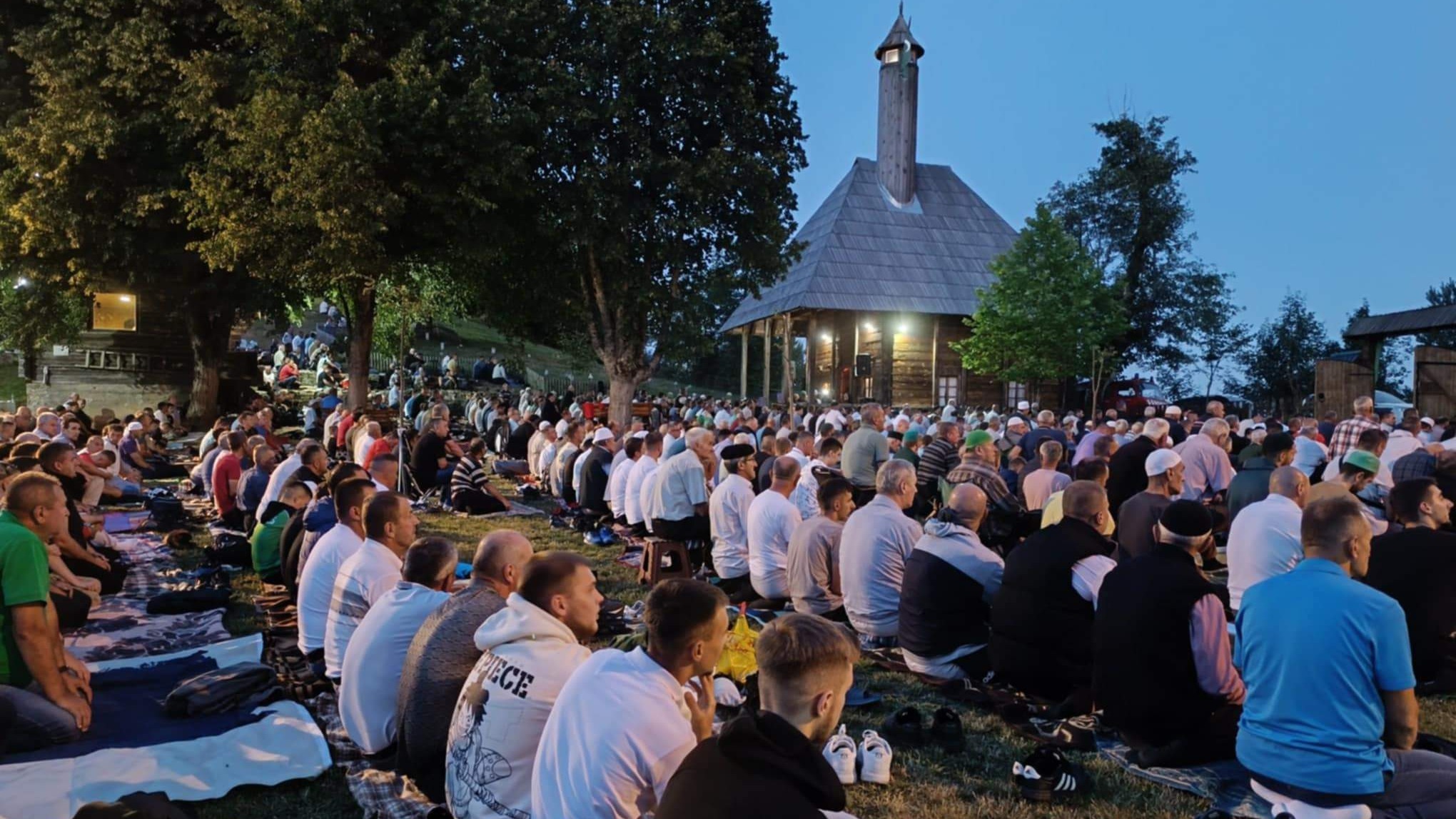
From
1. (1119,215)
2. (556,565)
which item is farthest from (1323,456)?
(1119,215)

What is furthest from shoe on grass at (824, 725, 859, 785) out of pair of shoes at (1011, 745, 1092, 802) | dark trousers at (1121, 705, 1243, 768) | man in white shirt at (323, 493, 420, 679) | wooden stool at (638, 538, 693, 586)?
wooden stool at (638, 538, 693, 586)

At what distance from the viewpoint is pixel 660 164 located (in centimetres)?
1866

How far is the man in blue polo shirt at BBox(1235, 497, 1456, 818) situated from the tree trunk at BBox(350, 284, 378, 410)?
2099 cm

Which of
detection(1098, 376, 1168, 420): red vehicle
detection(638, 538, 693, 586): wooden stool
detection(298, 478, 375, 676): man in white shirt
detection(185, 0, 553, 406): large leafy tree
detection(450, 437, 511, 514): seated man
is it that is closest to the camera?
detection(298, 478, 375, 676): man in white shirt

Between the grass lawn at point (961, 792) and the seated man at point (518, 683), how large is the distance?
1.53 metres

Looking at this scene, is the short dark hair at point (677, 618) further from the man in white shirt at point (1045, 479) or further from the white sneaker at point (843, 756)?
the man in white shirt at point (1045, 479)

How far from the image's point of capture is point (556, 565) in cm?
315

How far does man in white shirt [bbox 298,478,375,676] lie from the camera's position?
5434 millimetres

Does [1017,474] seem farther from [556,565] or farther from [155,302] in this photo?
[155,302]

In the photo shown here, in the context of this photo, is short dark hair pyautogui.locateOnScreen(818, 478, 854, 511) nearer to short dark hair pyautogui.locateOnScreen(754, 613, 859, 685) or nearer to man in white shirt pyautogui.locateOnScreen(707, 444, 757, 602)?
man in white shirt pyautogui.locateOnScreen(707, 444, 757, 602)

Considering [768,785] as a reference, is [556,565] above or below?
above

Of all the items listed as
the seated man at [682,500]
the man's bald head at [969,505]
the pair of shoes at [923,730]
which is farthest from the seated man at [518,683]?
the seated man at [682,500]

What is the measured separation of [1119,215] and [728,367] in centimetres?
2815

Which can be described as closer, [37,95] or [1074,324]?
[37,95]
